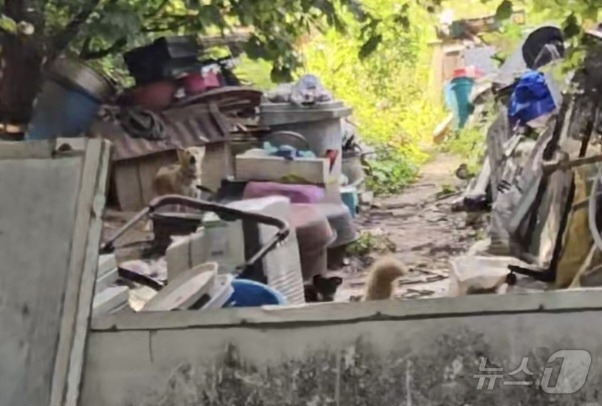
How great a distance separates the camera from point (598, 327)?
6.27ft

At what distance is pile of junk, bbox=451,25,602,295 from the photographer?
13.1ft

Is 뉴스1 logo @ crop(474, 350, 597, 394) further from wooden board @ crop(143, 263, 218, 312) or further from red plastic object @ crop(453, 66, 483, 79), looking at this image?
red plastic object @ crop(453, 66, 483, 79)

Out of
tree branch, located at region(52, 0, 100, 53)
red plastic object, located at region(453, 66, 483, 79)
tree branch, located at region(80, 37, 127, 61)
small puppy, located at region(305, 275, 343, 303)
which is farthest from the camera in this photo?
red plastic object, located at region(453, 66, 483, 79)

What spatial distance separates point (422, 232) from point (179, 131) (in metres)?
2.24

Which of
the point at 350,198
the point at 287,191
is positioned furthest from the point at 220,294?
the point at 350,198

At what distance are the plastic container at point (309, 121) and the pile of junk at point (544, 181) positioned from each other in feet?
4.06

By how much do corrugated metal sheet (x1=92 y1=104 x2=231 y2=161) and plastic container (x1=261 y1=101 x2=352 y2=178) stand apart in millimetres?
378

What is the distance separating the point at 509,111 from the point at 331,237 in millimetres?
1807

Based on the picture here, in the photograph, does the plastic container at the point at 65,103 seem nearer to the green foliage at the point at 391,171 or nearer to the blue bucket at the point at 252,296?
the green foliage at the point at 391,171

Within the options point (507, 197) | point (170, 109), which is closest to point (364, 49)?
point (507, 197)

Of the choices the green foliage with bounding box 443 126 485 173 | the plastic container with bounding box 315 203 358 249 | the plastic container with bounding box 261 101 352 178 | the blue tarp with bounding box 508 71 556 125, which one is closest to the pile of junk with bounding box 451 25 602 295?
the blue tarp with bounding box 508 71 556 125

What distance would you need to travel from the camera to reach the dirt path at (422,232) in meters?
6.48

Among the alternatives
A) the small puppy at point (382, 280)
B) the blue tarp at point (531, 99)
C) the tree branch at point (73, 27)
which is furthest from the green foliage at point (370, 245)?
the small puppy at point (382, 280)

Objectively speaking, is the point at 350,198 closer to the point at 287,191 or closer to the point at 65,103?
the point at 287,191
